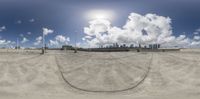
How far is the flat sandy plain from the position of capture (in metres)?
27.6

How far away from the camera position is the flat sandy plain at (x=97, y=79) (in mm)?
27578

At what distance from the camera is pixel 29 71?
3481 cm

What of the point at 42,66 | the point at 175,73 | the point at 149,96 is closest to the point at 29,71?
the point at 42,66

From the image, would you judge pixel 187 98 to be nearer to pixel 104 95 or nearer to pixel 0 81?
pixel 104 95

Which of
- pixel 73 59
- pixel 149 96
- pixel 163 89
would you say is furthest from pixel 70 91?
pixel 73 59

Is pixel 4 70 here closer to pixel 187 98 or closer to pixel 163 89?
pixel 163 89

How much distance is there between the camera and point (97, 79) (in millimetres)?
32031

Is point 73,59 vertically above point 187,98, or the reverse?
point 73,59

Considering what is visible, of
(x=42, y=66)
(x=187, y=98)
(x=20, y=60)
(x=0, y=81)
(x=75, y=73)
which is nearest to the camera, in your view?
(x=187, y=98)

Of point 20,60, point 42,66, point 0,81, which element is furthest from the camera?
point 20,60

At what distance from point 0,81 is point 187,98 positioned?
2187 centimetres

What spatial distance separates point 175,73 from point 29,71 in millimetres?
20326

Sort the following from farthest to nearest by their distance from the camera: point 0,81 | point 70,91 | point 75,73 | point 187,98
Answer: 1. point 75,73
2. point 0,81
3. point 70,91
4. point 187,98

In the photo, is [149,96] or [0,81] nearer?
[149,96]
